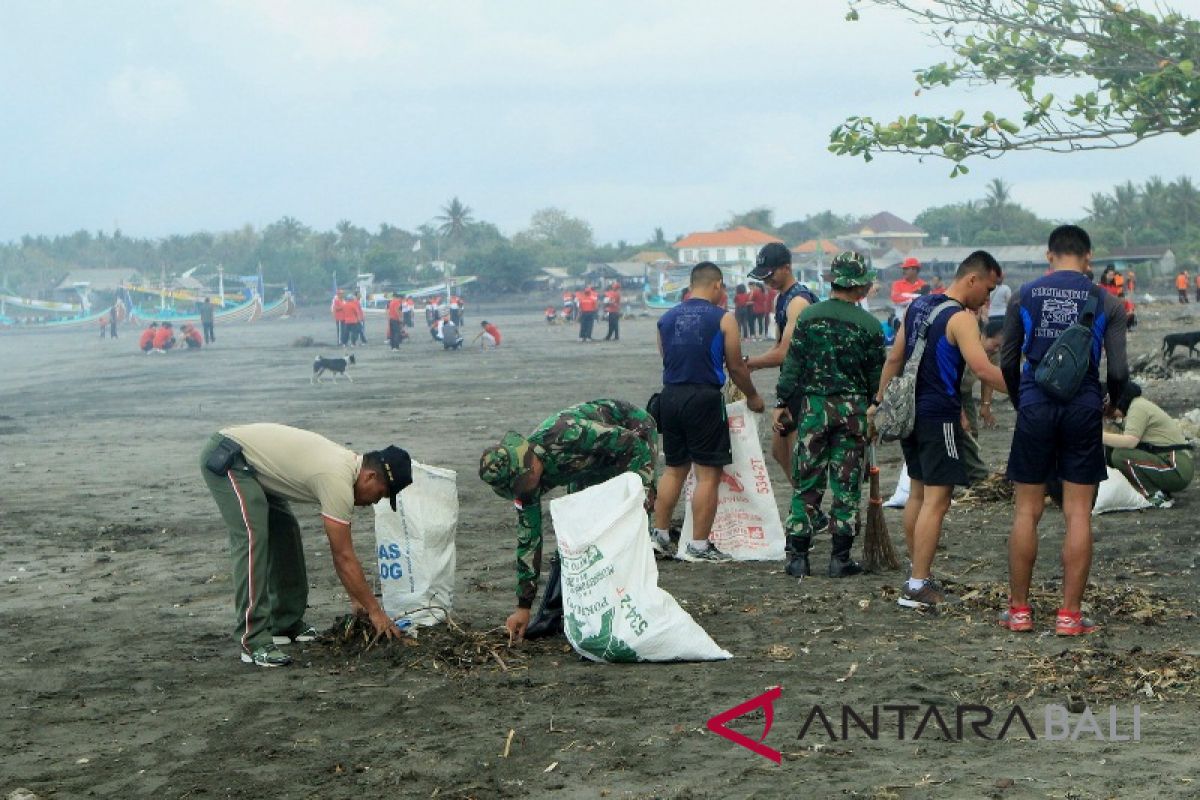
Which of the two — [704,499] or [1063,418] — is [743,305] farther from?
[1063,418]

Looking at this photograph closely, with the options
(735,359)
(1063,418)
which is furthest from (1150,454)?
(1063,418)

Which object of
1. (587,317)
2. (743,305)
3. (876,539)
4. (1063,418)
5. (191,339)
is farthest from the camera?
(191,339)

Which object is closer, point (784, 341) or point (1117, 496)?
point (784, 341)

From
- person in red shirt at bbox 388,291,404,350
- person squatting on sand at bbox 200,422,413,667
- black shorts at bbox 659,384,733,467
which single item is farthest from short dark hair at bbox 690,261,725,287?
person in red shirt at bbox 388,291,404,350

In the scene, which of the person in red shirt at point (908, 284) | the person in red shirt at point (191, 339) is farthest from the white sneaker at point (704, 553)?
the person in red shirt at point (191, 339)

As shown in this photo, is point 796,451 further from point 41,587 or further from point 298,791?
point 41,587

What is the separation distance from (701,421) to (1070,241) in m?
2.65

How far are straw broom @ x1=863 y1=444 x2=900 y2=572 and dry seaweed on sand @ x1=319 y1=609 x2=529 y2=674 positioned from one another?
7.90ft

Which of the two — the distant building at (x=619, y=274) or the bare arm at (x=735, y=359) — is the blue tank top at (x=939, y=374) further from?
the distant building at (x=619, y=274)

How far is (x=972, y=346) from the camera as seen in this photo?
702 centimetres

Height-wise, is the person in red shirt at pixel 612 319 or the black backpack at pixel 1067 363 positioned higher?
the black backpack at pixel 1067 363

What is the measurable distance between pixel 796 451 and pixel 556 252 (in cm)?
12023

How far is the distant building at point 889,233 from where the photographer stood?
5251 inches

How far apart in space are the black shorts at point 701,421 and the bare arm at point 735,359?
0.15m
